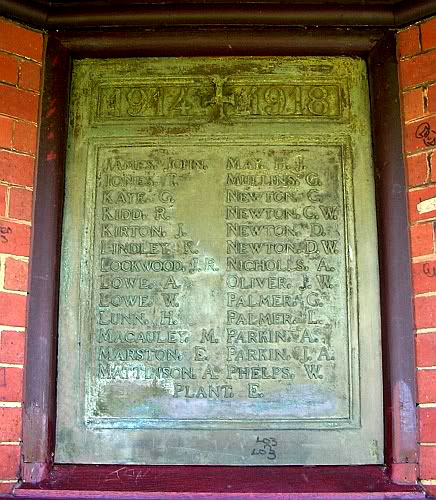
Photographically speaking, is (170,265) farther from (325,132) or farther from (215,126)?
(325,132)

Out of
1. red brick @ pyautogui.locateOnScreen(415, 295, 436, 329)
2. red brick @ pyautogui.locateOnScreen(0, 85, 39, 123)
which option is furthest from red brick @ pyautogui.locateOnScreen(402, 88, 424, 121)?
red brick @ pyautogui.locateOnScreen(0, 85, 39, 123)

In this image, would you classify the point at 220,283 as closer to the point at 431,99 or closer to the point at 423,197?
the point at 423,197

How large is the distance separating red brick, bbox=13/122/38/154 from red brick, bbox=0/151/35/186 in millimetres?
34

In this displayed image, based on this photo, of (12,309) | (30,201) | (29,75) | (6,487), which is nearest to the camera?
(6,487)

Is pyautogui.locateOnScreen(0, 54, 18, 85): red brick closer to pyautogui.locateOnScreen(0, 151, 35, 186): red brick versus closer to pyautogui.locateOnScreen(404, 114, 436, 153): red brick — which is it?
pyautogui.locateOnScreen(0, 151, 35, 186): red brick

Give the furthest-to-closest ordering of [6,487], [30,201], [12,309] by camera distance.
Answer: [30,201] → [12,309] → [6,487]

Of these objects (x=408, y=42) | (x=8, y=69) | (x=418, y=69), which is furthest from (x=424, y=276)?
(x=8, y=69)

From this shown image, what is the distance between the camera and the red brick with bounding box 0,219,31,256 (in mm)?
2549

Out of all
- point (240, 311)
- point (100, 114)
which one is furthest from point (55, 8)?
point (240, 311)

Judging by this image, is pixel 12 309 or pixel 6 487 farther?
pixel 12 309

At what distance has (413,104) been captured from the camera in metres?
2.68

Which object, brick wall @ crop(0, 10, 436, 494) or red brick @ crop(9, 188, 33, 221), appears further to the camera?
red brick @ crop(9, 188, 33, 221)

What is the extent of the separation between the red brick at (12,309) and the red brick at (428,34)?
67.4 inches

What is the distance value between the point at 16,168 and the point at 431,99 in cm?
151
